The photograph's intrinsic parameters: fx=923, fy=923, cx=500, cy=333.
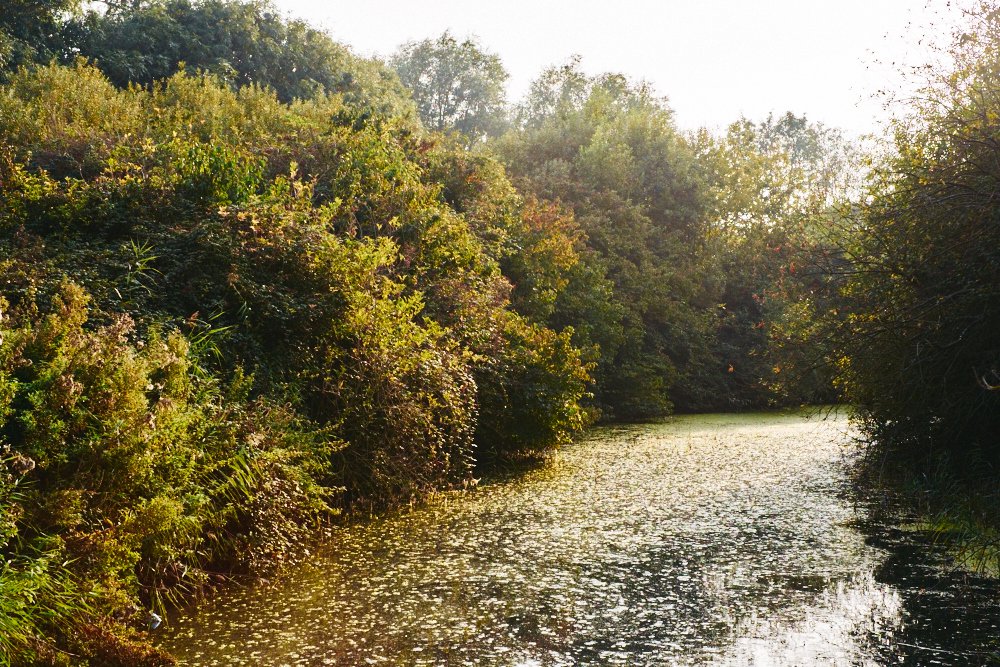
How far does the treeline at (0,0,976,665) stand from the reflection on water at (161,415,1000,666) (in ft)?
1.90

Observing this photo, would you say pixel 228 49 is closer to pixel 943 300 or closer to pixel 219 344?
pixel 219 344

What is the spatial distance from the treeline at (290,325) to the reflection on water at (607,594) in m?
0.58

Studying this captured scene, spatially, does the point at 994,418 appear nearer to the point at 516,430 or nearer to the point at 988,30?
the point at 988,30

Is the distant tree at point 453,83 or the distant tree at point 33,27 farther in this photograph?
the distant tree at point 453,83

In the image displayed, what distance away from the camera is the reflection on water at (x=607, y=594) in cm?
524

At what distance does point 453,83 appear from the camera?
58844 millimetres

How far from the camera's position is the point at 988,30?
28.9 ft

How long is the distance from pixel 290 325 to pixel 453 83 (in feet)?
171

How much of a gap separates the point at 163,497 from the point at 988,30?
8.38m

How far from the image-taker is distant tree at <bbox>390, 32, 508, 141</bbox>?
58.4m

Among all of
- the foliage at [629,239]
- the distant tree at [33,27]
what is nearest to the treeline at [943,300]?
the foliage at [629,239]

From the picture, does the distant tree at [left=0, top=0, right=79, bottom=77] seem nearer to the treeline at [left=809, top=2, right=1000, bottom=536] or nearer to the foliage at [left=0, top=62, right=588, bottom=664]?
the foliage at [left=0, top=62, right=588, bottom=664]

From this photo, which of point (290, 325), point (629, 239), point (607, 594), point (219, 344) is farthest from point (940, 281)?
point (629, 239)

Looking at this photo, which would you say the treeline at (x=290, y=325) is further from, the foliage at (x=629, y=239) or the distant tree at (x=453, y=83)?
the distant tree at (x=453, y=83)
